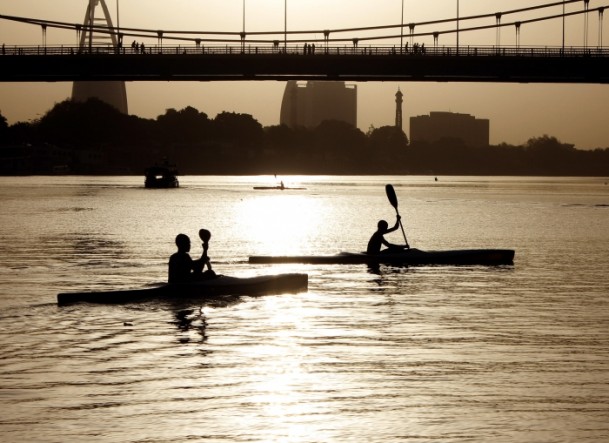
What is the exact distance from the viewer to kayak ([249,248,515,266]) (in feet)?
90.2

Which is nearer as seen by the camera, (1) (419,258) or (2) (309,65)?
(1) (419,258)

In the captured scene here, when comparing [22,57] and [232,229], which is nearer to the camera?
[232,229]

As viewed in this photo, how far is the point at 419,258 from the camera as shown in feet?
90.7

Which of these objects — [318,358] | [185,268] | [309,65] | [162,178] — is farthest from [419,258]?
[162,178]

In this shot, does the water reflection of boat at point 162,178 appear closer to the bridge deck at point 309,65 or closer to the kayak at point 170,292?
the bridge deck at point 309,65

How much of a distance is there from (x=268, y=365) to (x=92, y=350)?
2693mm

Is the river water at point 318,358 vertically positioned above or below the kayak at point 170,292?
below

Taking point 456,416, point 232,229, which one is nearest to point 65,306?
point 456,416

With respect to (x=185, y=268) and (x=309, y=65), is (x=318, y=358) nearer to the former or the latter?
(x=185, y=268)

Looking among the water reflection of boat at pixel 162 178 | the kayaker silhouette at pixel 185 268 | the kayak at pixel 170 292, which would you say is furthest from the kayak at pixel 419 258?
the water reflection of boat at pixel 162 178

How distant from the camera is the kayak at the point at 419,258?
27500 millimetres

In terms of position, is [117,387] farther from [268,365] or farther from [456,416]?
[456,416]

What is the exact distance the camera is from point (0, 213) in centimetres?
6375

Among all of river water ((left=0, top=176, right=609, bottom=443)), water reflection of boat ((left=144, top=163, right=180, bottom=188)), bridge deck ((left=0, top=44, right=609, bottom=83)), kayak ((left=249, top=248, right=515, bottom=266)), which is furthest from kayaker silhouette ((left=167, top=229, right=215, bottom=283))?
water reflection of boat ((left=144, top=163, right=180, bottom=188))
